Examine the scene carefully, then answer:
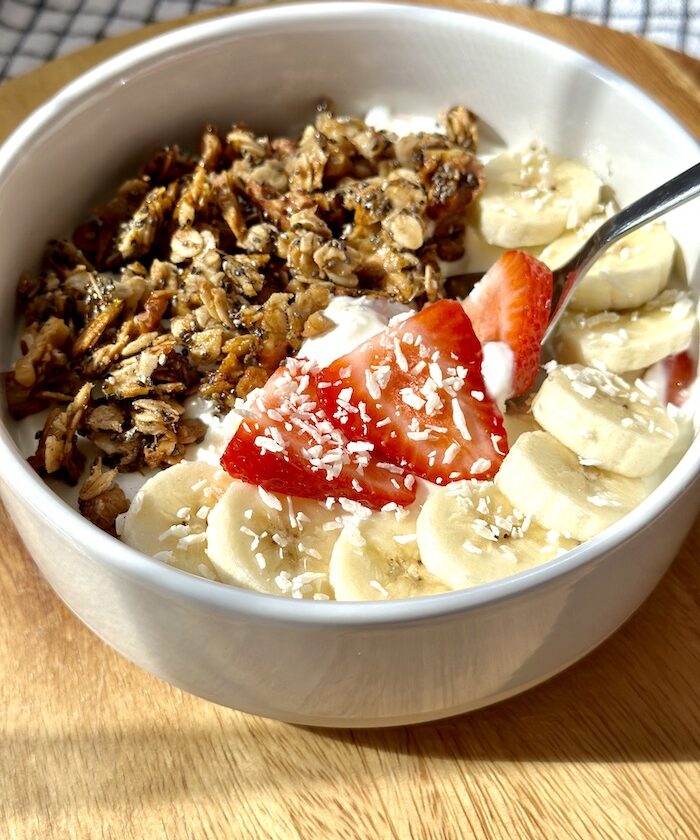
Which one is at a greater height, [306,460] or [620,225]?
[620,225]

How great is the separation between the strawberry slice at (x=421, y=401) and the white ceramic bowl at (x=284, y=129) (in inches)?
8.9

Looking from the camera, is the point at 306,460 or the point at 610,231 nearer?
the point at 306,460

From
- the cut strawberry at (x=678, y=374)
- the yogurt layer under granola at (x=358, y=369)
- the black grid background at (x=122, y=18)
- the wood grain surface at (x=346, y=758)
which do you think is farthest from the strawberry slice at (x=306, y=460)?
the black grid background at (x=122, y=18)

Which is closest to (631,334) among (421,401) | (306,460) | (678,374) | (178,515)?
(678,374)

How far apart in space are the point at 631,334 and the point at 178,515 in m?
0.58

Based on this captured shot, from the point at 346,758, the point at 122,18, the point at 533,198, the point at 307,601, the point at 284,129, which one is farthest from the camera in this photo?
the point at 122,18

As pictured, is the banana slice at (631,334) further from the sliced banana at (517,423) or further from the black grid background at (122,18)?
the black grid background at (122,18)

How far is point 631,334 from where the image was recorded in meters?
1.23

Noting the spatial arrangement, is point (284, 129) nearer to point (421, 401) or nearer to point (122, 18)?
point (421, 401)

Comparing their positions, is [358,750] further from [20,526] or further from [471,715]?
[20,526]

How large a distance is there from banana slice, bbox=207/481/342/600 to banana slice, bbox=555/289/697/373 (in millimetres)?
384

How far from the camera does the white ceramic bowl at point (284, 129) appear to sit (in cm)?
85

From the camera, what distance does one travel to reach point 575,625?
36.7 inches

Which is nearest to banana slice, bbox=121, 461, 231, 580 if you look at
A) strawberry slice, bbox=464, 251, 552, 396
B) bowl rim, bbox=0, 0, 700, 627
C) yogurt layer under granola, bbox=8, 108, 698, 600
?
yogurt layer under granola, bbox=8, 108, 698, 600
